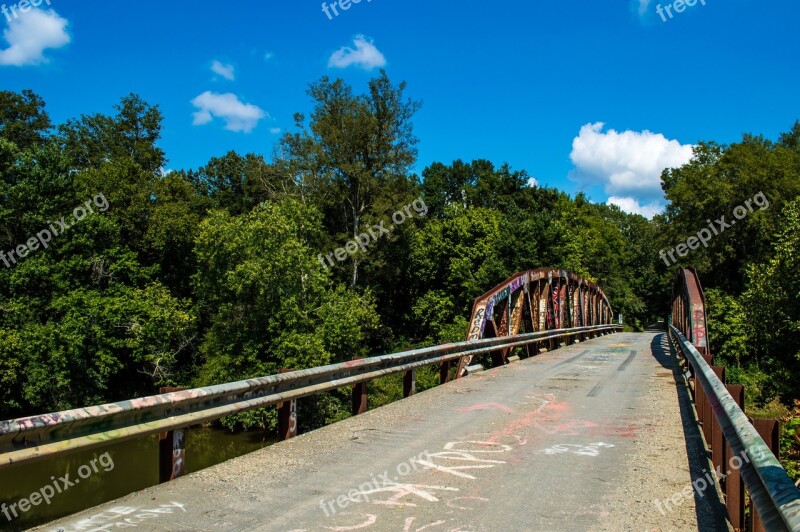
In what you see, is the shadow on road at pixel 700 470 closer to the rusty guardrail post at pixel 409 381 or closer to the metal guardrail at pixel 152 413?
the metal guardrail at pixel 152 413

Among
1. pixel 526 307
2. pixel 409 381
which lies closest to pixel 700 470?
pixel 409 381

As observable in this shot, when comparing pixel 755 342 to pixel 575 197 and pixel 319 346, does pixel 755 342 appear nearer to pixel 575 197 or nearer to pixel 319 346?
pixel 319 346

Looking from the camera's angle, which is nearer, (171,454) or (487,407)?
(171,454)

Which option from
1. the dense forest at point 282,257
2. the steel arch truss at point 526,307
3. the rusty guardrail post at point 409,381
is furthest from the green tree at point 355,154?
the rusty guardrail post at point 409,381

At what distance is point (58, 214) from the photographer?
105 ft

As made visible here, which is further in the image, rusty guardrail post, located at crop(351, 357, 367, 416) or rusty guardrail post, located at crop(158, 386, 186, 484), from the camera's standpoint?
rusty guardrail post, located at crop(351, 357, 367, 416)

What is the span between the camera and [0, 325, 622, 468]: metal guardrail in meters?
3.98

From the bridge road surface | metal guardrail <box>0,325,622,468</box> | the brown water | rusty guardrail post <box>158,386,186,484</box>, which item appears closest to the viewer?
metal guardrail <box>0,325,622,468</box>

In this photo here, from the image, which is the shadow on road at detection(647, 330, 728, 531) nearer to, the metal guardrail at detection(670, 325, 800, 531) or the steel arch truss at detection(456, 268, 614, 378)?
the metal guardrail at detection(670, 325, 800, 531)

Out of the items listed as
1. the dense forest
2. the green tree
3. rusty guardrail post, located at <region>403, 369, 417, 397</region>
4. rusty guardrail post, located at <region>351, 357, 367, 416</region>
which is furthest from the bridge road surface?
the green tree

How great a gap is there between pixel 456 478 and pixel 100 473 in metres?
22.3

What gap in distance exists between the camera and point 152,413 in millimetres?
5031

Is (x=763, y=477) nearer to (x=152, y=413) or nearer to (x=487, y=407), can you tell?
(x=152, y=413)

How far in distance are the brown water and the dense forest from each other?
1.40 metres
